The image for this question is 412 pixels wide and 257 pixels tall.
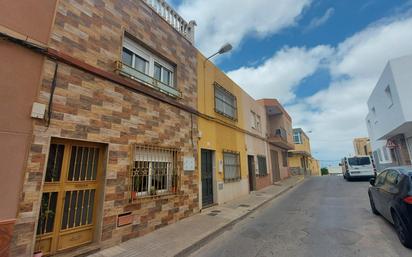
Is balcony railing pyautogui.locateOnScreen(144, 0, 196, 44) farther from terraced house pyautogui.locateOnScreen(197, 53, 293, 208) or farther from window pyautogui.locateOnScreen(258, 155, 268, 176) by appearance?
window pyautogui.locateOnScreen(258, 155, 268, 176)

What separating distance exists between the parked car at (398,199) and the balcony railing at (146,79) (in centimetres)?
652

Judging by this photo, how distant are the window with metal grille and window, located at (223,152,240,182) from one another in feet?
12.7

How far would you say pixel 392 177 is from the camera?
5293mm

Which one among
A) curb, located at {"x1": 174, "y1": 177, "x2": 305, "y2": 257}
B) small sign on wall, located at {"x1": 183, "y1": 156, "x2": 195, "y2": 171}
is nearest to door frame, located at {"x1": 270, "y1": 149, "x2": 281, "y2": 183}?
curb, located at {"x1": 174, "y1": 177, "x2": 305, "y2": 257}

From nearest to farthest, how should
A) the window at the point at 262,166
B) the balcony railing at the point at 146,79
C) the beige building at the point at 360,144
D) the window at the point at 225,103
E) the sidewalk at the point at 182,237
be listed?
the sidewalk at the point at 182,237, the balcony railing at the point at 146,79, the window at the point at 225,103, the window at the point at 262,166, the beige building at the point at 360,144

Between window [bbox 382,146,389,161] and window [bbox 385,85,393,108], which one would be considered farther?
window [bbox 382,146,389,161]

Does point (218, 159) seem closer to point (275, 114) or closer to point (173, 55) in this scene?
point (173, 55)

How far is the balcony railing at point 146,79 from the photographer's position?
213 inches

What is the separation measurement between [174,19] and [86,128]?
5765 mm

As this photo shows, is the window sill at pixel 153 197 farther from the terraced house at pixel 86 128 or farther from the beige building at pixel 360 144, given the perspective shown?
the beige building at pixel 360 144

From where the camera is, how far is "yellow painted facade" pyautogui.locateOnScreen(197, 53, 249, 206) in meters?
9.02

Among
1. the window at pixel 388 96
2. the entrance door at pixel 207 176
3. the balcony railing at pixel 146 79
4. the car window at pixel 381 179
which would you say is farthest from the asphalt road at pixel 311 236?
the window at pixel 388 96

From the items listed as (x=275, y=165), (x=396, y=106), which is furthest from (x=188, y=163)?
(x=275, y=165)

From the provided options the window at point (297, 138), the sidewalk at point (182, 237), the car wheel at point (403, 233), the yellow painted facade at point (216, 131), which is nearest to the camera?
the car wheel at point (403, 233)
